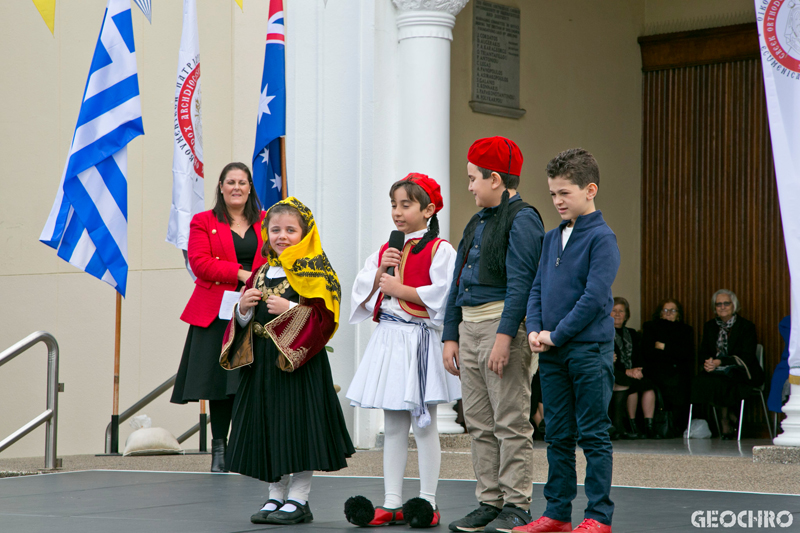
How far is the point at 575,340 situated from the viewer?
3742 millimetres

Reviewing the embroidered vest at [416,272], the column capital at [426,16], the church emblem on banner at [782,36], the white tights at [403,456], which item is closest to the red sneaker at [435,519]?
the white tights at [403,456]

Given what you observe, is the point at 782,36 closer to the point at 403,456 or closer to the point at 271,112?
the point at 271,112

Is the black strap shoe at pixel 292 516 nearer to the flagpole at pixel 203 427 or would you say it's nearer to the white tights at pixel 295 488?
the white tights at pixel 295 488

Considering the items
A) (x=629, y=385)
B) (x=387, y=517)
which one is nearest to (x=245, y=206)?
(x=387, y=517)

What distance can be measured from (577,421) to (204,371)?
293 cm

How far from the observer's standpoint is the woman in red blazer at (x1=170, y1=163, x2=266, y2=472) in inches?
239

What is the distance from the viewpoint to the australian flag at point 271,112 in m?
7.84

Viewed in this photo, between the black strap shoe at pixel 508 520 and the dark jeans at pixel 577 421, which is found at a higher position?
the dark jeans at pixel 577 421

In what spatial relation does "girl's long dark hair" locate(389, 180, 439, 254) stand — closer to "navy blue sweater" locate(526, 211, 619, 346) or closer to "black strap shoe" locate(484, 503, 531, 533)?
"navy blue sweater" locate(526, 211, 619, 346)

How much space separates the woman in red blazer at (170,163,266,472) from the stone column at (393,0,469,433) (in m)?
1.83

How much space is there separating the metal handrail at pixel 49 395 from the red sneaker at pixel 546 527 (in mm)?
3747

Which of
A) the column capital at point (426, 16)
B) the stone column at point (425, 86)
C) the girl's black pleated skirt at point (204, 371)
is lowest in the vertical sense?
the girl's black pleated skirt at point (204, 371)

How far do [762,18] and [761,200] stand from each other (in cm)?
408

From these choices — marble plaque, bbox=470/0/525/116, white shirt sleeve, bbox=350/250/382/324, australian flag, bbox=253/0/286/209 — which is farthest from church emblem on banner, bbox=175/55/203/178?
white shirt sleeve, bbox=350/250/382/324
